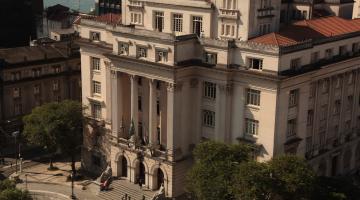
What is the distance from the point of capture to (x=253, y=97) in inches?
3132

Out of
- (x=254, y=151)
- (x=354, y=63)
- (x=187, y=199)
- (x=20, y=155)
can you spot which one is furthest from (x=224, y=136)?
(x=20, y=155)

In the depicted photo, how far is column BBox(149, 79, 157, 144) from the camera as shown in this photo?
278 ft

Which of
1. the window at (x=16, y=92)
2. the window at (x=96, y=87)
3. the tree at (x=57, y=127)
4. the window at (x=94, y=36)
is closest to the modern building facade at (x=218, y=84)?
the window at (x=94, y=36)

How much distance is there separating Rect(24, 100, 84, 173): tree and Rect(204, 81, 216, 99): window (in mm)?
26917

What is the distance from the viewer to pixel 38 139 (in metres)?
96.8

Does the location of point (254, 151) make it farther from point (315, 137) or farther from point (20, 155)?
point (20, 155)

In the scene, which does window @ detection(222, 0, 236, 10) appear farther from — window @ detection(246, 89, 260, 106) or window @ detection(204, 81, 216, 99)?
window @ detection(246, 89, 260, 106)

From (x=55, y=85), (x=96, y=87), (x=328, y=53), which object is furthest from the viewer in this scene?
(x=55, y=85)

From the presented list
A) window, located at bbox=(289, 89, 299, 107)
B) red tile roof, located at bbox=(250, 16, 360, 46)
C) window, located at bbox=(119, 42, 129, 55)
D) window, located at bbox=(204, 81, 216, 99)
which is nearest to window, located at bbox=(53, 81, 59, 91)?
window, located at bbox=(119, 42, 129, 55)

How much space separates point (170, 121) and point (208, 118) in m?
6.32

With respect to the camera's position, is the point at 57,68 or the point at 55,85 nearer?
the point at 57,68

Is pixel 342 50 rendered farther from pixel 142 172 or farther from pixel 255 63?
pixel 142 172

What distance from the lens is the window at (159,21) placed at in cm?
9000

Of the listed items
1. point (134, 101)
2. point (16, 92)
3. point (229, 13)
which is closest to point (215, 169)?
point (134, 101)
